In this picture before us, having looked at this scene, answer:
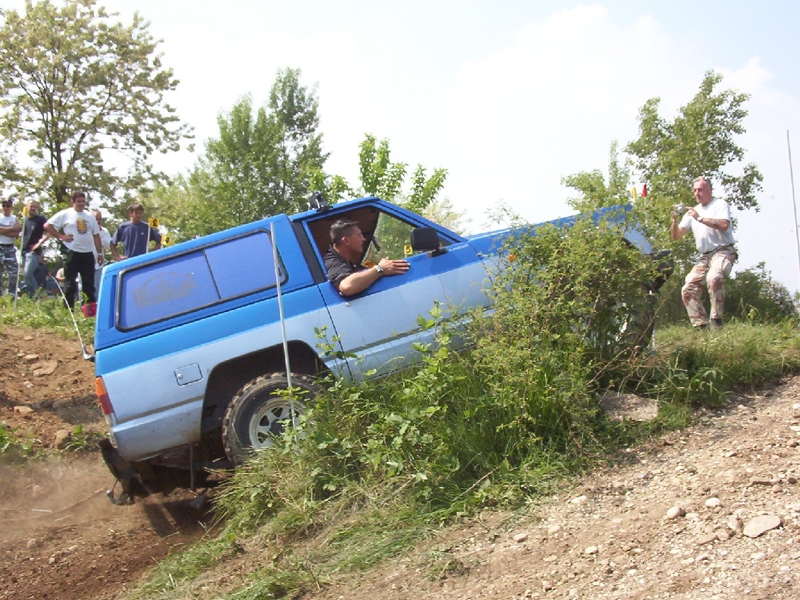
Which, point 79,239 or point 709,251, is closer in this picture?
point 709,251

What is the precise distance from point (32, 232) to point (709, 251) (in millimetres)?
9877

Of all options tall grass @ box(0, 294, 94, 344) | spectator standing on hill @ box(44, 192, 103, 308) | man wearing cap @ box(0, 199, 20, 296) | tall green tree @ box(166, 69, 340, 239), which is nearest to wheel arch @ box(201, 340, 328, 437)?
tall grass @ box(0, 294, 94, 344)

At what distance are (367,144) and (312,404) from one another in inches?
760

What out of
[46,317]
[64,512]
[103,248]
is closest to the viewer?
[64,512]

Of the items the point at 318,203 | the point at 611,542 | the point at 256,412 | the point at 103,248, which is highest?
the point at 103,248

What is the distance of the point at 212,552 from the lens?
5539 millimetres

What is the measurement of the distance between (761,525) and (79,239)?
398 inches

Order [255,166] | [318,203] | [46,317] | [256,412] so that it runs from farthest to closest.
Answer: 1. [255,166]
2. [46,317]
3. [318,203]
4. [256,412]

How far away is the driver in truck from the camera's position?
260 inches

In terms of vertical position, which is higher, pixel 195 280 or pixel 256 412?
pixel 195 280

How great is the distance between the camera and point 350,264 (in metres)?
6.85

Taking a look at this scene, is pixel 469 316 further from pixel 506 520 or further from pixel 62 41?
pixel 62 41

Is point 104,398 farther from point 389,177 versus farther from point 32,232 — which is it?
point 389,177

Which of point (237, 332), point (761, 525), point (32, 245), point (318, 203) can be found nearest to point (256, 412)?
point (237, 332)
